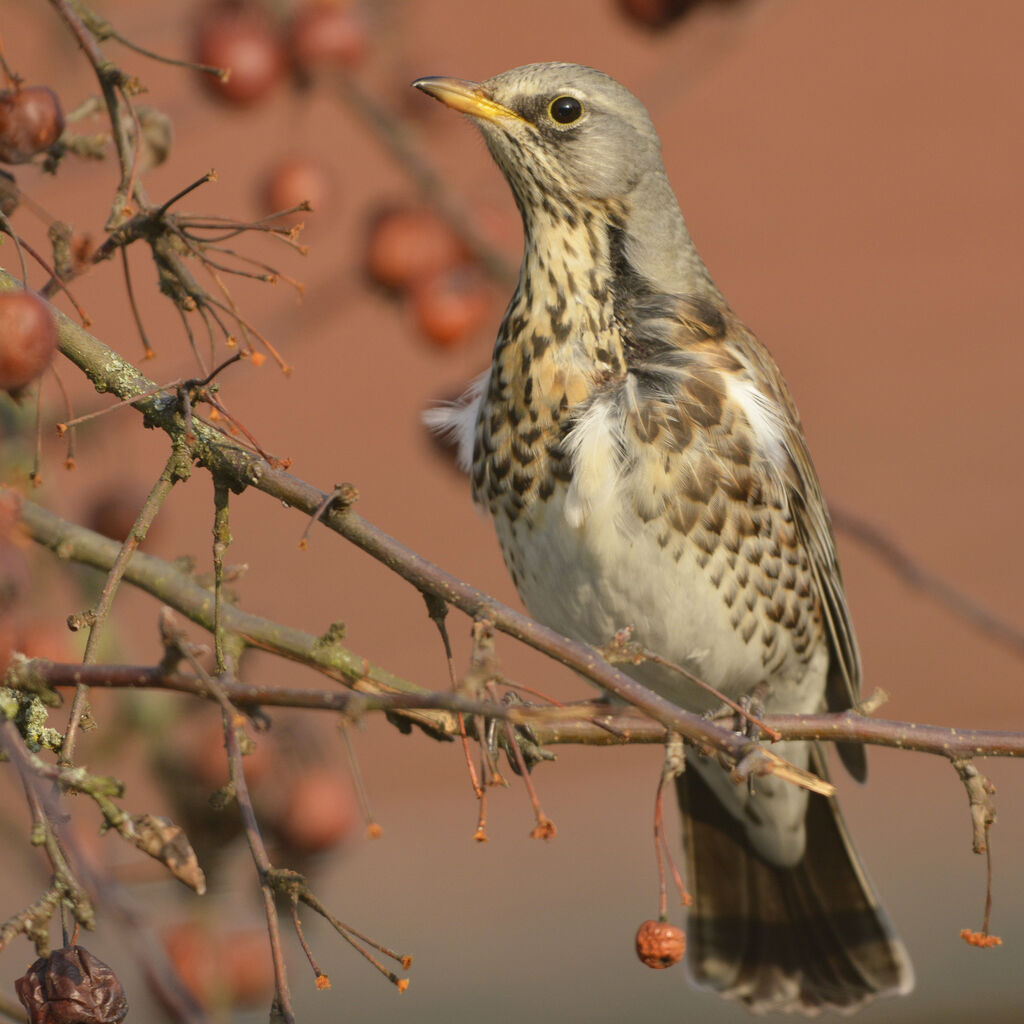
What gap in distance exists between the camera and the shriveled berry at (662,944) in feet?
4.16

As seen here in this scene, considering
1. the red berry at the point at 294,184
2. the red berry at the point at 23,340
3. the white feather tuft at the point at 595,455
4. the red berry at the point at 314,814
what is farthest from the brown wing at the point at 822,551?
the red berry at the point at 23,340

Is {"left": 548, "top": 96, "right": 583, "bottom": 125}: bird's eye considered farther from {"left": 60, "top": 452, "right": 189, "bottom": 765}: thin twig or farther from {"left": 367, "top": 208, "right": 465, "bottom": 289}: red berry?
{"left": 60, "top": 452, "right": 189, "bottom": 765}: thin twig

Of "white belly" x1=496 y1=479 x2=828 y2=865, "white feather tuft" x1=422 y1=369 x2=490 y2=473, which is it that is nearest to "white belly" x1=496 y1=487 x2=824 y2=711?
"white belly" x1=496 y1=479 x2=828 y2=865

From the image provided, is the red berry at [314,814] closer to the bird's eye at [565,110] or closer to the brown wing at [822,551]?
the brown wing at [822,551]

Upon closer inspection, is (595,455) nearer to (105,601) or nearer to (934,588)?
(934,588)

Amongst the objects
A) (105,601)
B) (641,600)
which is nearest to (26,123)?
(105,601)

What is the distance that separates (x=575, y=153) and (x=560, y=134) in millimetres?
33

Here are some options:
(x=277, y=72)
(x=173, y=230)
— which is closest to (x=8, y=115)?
(x=173, y=230)

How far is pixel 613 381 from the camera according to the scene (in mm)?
1883

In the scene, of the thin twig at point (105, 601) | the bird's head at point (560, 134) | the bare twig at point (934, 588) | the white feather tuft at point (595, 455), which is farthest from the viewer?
the bird's head at point (560, 134)

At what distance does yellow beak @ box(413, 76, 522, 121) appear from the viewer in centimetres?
185

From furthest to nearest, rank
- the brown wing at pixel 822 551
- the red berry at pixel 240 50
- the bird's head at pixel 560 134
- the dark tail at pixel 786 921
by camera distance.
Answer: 1. the dark tail at pixel 786 921
2. the brown wing at pixel 822 551
3. the bird's head at pixel 560 134
4. the red berry at pixel 240 50

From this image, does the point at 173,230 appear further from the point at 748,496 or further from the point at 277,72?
the point at 748,496

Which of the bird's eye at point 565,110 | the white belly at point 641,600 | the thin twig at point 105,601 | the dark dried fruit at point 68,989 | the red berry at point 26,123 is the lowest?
the dark dried fruit at point 68,989
